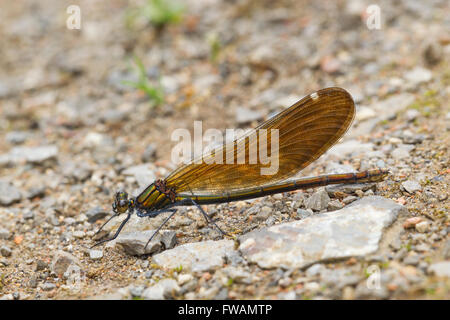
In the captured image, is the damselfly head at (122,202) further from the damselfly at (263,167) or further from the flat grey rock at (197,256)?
the flat grey rock at (197,256)

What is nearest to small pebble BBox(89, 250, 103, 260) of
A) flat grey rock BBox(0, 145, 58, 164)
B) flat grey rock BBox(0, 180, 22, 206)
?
flat grey rock BBox(0, 180, 22, 206)

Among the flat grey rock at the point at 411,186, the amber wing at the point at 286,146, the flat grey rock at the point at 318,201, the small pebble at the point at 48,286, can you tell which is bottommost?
the small pebble at the point at 48,286

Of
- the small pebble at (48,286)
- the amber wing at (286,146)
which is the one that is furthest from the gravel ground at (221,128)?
the amber wing at (286,146)

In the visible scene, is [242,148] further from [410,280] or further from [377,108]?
[377,108]

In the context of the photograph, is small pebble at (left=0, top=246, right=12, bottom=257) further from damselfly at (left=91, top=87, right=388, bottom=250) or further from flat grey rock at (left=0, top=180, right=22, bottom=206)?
flat grey rock at (left=0, top=180, right=22, bottom=206)

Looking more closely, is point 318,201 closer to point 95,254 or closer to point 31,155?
point 95,254

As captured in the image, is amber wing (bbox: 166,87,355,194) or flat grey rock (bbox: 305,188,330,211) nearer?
amber wing (bbox: 166,87,355,194)
